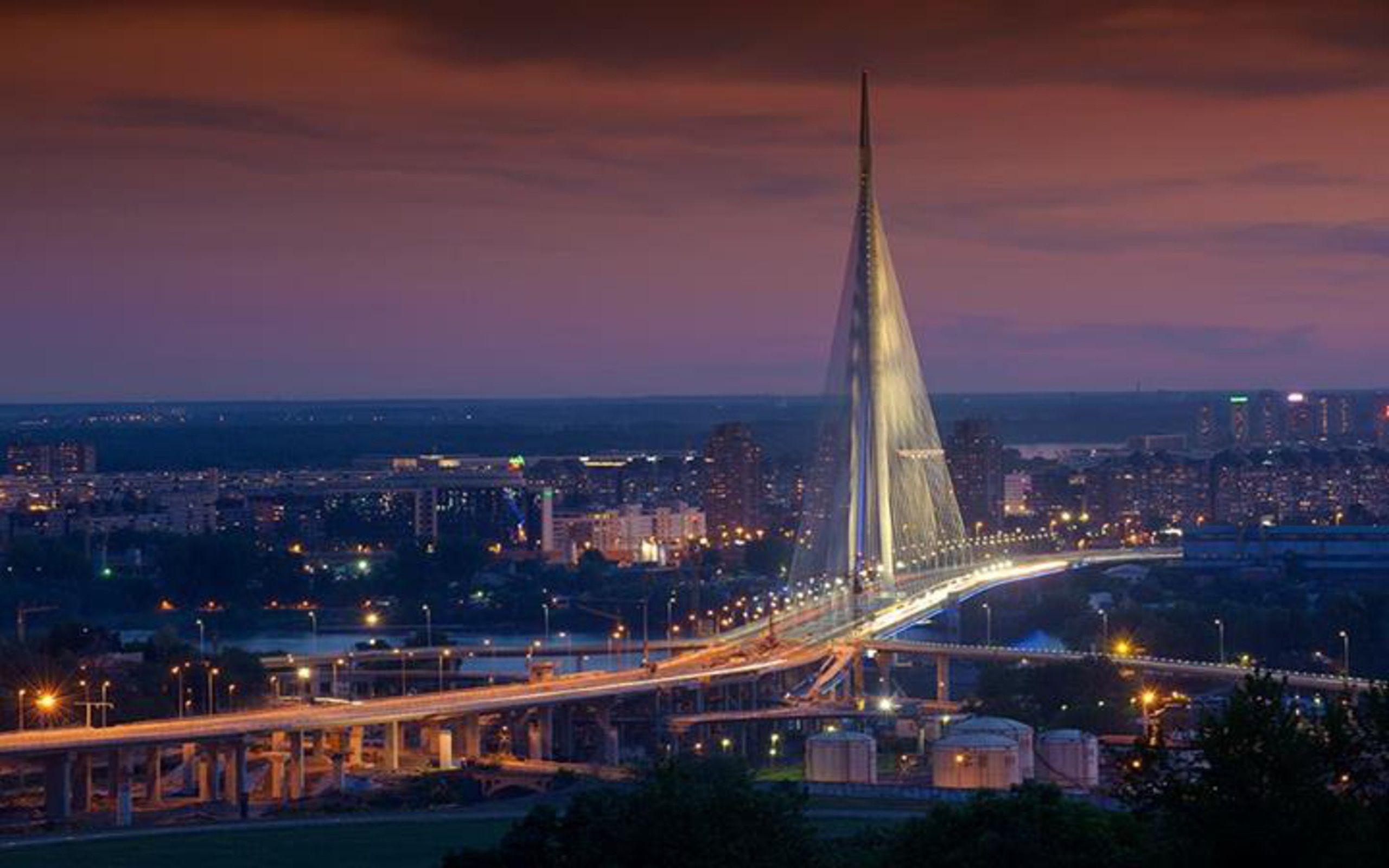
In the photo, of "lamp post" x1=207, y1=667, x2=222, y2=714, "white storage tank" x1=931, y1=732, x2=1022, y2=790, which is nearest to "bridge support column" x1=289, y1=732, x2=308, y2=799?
"lamp post" x1=207, y1=667, x2=222, y2=714

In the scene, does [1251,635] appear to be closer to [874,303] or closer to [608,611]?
[874,303]

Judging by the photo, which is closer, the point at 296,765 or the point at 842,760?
the point at 842,760

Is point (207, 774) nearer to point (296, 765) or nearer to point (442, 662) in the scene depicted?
point (296, 765)

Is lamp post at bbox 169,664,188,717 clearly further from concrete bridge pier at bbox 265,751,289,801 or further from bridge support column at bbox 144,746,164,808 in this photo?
bridge support column at bbox 144,746,164,808

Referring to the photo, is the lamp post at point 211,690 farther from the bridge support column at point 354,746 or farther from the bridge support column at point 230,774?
the bridge support column at point 230,774

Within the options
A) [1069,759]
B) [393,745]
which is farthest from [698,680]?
[1069,759]

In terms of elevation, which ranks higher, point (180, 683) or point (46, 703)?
point (46, 703)

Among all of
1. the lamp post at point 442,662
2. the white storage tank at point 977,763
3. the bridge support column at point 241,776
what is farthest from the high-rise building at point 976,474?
the bridge support column at point 241,776
